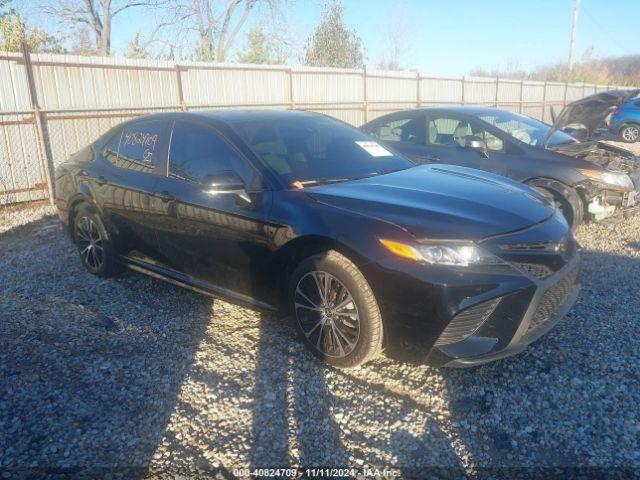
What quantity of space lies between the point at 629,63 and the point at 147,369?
3210 inches

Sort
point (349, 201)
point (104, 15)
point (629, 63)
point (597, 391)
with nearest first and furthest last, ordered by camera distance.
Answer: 1. point (597, 391)
2. point (349, 201)
3. point (104, 15)
4. point (629, 63)

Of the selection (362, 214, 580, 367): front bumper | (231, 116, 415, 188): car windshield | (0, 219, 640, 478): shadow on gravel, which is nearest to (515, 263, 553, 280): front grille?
(362, 214, 580, 367): front bumper

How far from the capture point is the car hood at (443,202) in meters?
2.84

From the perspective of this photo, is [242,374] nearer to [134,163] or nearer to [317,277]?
[317,277]

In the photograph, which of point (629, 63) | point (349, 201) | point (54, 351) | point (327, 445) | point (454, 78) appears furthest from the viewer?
point (629, 63)

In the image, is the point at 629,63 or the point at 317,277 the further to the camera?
the point at 629,63

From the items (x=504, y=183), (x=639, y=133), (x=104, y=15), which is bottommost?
(x=639, y=133)

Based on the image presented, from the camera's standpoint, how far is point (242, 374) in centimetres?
318

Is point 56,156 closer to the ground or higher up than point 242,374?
higher up

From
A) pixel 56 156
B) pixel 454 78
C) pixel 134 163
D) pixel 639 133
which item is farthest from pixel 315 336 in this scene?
pixel 639 133

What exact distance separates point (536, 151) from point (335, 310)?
13.8 ft

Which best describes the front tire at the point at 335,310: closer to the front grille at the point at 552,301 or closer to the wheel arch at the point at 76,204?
Result: the front grille at the point at 552,301

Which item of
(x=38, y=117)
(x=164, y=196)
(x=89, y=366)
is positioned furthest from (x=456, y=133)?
(x=38, y=117)

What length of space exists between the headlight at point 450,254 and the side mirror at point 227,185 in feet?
4.00
